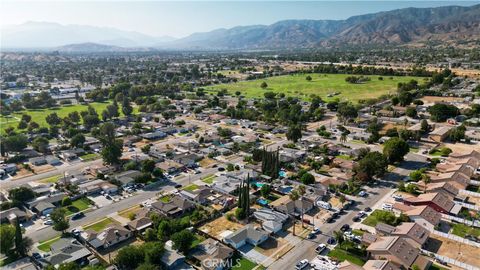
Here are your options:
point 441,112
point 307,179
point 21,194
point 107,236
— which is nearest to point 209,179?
point 307,179

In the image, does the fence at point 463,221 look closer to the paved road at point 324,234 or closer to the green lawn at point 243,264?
the paved road at point 324,234

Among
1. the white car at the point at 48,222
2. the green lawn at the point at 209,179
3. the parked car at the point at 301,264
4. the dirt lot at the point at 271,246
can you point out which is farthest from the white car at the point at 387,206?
the white car at the point at 48,222

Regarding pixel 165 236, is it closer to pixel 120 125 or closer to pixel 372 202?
pixel 372 202

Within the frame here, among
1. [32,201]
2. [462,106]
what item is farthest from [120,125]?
[462,106]

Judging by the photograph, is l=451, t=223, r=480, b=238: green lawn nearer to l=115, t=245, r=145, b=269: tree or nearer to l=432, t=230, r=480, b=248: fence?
l=432, t=230, r=480, b=248: fence

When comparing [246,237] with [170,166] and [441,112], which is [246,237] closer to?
[170,166]

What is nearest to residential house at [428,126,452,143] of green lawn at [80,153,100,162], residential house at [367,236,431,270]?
residential house at [367,236,431,270]

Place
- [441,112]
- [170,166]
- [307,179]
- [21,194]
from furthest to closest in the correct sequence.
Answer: [441,112] → [170,166] → [307,179] → [21,194]
